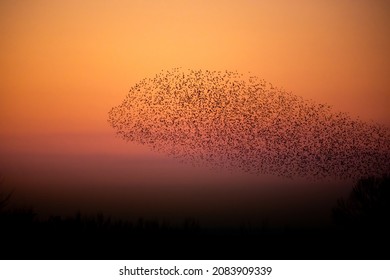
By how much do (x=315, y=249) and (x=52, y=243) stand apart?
3.93 m

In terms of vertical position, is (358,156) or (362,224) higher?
(358,156)

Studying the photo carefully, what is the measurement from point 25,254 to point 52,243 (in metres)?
0.48

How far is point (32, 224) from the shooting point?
13008 mm

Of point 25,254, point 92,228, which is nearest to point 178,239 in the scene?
point 92,228

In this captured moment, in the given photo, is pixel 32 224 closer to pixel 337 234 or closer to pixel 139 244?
pixel 139 244

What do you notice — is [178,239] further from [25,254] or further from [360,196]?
[360,196]

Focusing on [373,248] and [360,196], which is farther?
[360,196]

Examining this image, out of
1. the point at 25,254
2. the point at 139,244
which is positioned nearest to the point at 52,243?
the point at 25,254

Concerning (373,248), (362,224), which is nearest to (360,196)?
(362,224)

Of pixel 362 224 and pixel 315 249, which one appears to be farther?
pixel 362 224

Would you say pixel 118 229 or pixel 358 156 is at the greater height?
pixel 358 156

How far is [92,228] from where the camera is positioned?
12.9 m
